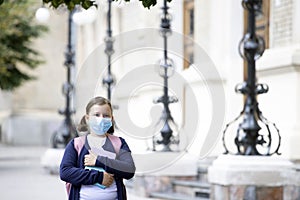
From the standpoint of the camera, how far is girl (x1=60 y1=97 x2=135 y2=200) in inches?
194

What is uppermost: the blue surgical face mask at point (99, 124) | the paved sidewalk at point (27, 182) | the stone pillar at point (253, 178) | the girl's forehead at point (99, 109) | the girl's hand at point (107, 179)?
the girl's forehead at point (99, 109)

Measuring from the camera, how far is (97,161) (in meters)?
4.96

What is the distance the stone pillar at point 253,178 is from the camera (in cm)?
985

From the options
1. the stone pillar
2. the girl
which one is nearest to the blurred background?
the girl

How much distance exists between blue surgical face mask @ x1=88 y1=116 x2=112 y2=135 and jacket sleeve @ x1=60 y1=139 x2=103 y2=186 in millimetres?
229

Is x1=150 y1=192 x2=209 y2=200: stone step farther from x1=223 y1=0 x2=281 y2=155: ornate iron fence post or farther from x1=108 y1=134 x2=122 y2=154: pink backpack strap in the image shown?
x1=108 y1=134 x2=122 y2=154: pink backpack strap

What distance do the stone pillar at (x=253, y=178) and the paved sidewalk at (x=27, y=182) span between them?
3.26m

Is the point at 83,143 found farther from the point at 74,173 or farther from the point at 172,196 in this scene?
the point at 172,196

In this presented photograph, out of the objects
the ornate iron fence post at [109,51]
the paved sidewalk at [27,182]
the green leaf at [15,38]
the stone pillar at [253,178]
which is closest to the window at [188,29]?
the ornate iron fence post at [109,51]

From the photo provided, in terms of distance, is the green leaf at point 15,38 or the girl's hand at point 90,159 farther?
the green leaf at point 15,38

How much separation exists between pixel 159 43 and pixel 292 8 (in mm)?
5608

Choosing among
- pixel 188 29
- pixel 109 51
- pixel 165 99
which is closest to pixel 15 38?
pixel 188 29

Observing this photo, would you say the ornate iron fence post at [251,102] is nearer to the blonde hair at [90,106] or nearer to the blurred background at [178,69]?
the blurred background at [178,69]

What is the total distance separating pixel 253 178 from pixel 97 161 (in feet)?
17.1
